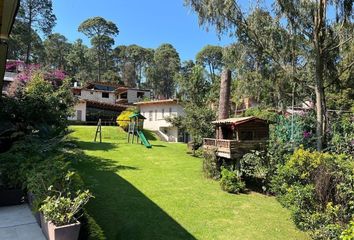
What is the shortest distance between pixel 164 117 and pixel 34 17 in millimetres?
20896

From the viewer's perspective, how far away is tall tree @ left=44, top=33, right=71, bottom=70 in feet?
171

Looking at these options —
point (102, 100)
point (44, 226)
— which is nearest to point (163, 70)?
point (102, 100)

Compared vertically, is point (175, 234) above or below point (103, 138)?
below

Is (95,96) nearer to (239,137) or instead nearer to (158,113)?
(158,113)

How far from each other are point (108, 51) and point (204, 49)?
17.7 metres

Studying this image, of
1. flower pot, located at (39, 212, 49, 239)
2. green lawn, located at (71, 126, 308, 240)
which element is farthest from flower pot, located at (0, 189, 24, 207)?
green lawn, located at (71, 126, 308, 240)

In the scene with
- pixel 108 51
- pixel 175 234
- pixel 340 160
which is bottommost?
pixel 175 234

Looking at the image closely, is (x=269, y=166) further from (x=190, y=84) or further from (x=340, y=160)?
(x=190, y=84)

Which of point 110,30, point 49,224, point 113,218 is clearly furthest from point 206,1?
point 110,30

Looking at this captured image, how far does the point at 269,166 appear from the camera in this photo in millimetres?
11086

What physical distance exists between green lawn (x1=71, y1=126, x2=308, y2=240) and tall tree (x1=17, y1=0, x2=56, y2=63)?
26.9 meters

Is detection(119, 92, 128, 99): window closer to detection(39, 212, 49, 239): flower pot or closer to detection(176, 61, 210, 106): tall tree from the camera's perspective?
detection(176, 61, 210, 106): tall tree

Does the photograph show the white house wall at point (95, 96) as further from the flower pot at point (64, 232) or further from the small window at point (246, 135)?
the flower pot at point (64, 232)

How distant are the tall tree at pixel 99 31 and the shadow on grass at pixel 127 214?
4594 cm
